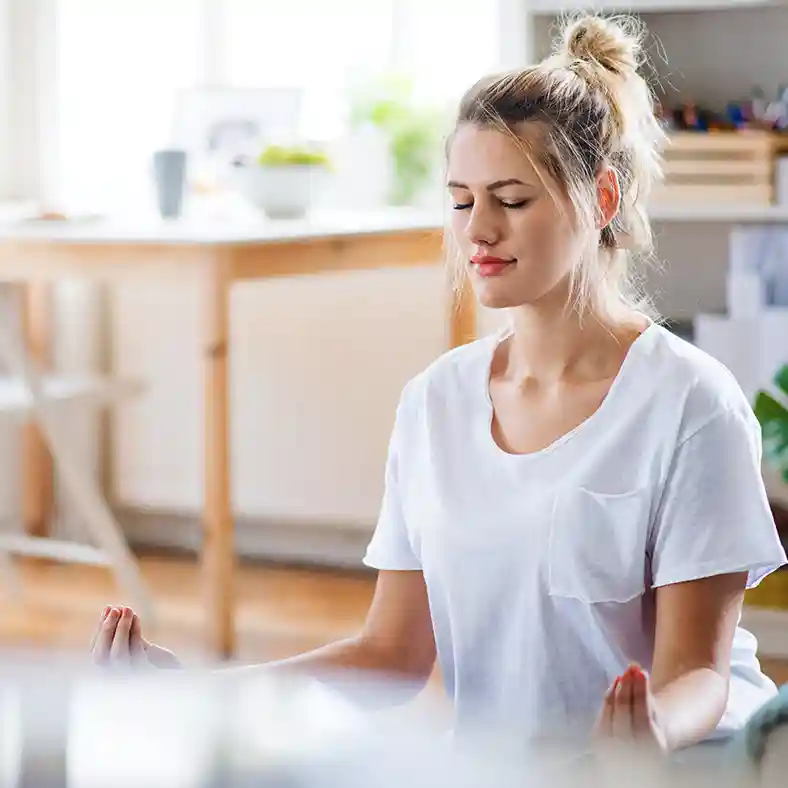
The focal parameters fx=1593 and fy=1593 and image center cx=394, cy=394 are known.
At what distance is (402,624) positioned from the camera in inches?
51.6

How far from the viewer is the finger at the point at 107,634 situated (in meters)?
0.93

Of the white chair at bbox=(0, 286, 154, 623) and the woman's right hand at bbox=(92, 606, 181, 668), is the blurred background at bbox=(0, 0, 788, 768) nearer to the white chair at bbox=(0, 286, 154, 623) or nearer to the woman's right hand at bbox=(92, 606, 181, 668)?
the white chair at bbox=(0, 286, 154, 623)

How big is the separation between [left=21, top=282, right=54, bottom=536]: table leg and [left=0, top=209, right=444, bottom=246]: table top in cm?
63

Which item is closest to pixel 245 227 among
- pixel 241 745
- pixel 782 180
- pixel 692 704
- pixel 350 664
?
pixel 782 180

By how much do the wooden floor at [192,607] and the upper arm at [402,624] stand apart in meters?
1.42

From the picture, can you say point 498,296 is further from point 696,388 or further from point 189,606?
point 189,606

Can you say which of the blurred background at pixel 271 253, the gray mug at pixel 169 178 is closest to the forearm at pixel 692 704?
the blurred background at pixel 271 253

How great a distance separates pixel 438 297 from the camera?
3334 millimetres

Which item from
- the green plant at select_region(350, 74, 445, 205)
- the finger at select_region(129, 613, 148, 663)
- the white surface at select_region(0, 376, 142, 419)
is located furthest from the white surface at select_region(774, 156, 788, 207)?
the finger at select_region(129, 613, 148, 663)

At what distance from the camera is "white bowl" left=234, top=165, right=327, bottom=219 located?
10.1 ft

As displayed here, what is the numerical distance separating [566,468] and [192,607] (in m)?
2.12

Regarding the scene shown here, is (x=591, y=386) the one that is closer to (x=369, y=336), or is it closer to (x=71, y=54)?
(x=369, y=336)

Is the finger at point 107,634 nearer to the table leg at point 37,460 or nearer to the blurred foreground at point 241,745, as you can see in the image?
the blurred foreground at point 241,745

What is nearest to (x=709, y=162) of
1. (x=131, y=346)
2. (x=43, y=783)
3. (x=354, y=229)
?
(x=354, y=229)
